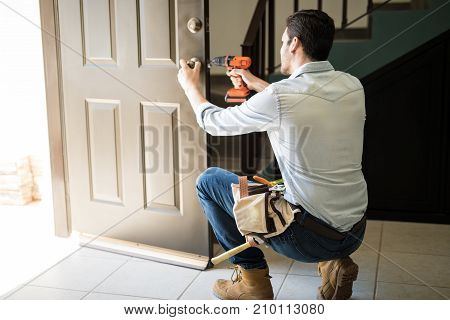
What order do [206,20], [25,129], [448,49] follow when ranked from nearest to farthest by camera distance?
[206,20] < [448,49] < [25,129]

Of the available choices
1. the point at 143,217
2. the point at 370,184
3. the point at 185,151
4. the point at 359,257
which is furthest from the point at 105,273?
the point at 370,184

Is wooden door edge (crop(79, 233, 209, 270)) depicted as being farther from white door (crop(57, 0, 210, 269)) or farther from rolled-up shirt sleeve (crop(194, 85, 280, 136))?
rolled-up shirt sleeve (crop(194, 85, 280, 136))

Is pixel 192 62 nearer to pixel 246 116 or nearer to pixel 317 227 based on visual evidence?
pixel 246 116

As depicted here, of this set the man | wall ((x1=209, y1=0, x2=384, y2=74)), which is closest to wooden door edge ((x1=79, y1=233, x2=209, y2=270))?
the man

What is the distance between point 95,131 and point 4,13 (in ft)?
3.90

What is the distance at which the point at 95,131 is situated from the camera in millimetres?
3020

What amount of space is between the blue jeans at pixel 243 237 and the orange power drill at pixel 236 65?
1.27ft

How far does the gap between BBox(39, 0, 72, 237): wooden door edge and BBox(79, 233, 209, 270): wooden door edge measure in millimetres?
195

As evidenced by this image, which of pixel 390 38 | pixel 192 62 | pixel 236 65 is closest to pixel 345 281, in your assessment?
pixel 236 65

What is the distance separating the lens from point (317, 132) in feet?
6.49

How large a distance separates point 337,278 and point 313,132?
762 mm

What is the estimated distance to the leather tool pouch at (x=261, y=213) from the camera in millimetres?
2086

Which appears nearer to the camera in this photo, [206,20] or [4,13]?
[206,20]

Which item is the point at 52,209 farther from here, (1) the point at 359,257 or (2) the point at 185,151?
(1) the point at 359,257
